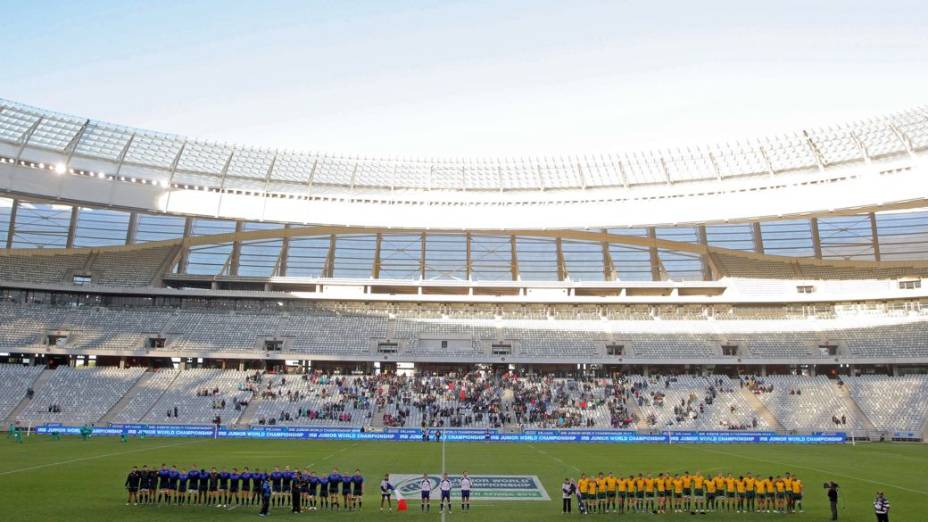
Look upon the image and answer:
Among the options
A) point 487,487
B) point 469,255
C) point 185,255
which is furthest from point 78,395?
point 487,487

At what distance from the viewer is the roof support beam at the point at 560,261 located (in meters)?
67.2

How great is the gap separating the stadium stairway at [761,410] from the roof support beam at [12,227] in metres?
58.5

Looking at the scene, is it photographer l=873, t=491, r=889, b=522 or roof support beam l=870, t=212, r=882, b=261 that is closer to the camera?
photographer l=873, t=491, r=889, b=522

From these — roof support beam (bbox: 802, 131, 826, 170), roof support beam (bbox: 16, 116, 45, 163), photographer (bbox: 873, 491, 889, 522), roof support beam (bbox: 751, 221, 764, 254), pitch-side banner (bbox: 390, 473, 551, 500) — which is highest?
roof support beam (bbox: 802, 131, 826, 170)

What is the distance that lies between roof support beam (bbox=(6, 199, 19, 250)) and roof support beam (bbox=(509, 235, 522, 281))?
41.6 m

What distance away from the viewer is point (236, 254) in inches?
2586

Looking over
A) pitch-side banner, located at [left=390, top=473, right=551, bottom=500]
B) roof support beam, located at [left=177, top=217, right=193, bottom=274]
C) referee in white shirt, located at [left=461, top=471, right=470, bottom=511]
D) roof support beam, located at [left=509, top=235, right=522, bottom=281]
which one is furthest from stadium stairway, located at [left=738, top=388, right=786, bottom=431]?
roof support beam, located at [left=177, top=217, right=193, bottom=274]

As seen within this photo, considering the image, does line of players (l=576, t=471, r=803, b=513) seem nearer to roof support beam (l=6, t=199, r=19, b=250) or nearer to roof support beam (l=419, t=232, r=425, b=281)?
roof support beam (l=419, t=232, r=425, b=281)

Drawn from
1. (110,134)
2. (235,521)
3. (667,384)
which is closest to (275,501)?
(235,521)

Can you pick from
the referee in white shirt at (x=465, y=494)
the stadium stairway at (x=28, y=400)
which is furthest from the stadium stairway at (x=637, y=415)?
the stadium stairway at (x=28, y=400)

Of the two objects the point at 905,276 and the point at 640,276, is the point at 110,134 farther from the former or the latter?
the point at 905,276

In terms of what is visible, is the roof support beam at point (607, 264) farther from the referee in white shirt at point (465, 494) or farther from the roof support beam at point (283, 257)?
the referee in white shirt at point (465, 494)

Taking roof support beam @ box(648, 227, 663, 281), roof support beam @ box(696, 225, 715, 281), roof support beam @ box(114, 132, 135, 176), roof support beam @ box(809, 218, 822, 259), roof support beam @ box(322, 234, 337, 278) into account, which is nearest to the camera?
roof support beam @ box(114, 132, 135, 176)

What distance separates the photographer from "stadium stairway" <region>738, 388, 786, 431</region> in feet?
162
